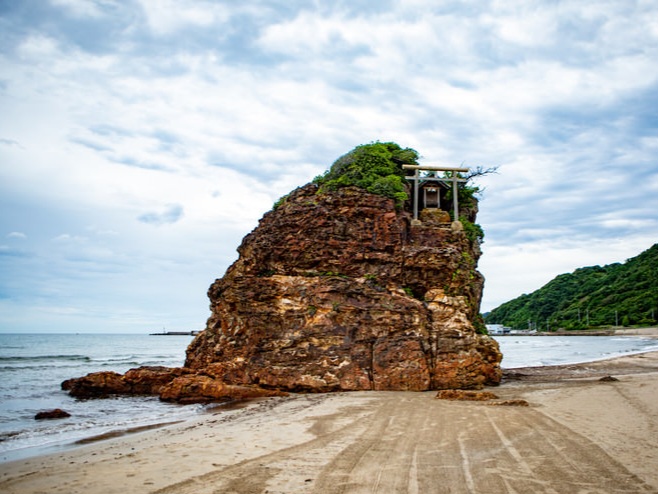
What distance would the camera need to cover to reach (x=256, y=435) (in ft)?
33.1

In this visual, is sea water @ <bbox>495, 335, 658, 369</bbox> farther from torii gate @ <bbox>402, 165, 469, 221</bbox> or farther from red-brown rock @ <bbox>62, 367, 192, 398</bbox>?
red-brown rock @ <bbox>62, 367, 192, 398</bbox>

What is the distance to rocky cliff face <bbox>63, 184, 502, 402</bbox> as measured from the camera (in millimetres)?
17406

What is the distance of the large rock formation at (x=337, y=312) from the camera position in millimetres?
17406

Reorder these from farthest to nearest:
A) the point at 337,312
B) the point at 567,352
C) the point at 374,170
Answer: the point at 567,352, the point at 374,170, the point at 337,312

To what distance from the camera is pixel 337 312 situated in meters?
18.0

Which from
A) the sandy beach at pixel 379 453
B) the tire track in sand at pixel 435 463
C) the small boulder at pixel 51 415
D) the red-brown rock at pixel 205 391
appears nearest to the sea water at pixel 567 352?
the red-brown rock at pixel 205 391

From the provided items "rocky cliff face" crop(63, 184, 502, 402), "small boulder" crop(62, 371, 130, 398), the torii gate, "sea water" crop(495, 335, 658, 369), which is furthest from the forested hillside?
"small boulder" crop(62, 371, 130, 398)

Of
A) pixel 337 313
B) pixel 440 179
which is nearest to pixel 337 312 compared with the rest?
pixel 337 313

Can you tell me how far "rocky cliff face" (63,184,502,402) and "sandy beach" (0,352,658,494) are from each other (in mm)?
3757

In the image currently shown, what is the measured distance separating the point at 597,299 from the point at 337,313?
13040 cm

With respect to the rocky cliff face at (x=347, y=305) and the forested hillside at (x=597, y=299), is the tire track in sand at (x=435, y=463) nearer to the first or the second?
the rocky cliff face at (x=347, y=305)

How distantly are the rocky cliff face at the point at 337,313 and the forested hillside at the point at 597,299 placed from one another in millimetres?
102426

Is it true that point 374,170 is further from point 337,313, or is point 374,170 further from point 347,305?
point 337,313

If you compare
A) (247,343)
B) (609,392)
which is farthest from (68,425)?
(609,392)
